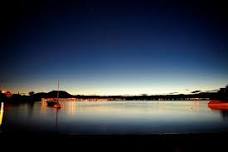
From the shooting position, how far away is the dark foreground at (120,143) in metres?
4.26

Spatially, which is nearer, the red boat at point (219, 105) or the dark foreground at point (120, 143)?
the dark foreground at point (120, 143)

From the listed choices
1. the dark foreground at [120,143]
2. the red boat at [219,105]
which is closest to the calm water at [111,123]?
the dark foreground at [120,143]

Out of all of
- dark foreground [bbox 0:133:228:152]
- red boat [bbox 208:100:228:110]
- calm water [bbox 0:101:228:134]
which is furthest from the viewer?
red boat [bbox 208:100:228:110]

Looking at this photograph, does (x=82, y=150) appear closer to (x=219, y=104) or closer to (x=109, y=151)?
(x=109, y=151)

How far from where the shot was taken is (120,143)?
15.1 ft

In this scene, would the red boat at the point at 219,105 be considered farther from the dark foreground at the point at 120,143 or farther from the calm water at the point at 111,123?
the dark foreground at the point at 120,143

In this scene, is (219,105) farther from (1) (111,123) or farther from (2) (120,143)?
(2) (120,143)

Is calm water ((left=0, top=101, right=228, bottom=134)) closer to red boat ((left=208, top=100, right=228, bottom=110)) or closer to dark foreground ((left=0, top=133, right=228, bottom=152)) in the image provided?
dark foreground ((left=0, top=133, right=228, bottom=152))

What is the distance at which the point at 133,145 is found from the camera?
4.48 meters

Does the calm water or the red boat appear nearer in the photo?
the calm water

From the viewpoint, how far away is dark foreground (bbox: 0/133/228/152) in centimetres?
426

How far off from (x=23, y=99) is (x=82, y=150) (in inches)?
7467

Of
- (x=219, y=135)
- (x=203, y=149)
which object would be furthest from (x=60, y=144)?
(x=219, y=135)

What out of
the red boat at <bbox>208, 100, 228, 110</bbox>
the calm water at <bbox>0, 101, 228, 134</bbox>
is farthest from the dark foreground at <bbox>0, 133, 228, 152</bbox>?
the red boat at <bbox>208, 100, 228, 110</bbox>
